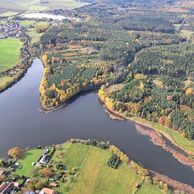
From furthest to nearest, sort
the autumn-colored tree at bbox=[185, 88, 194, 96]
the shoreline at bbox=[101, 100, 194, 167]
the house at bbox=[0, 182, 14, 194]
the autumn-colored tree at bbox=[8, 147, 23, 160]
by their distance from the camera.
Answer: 1. the autumn-colored tree at bbox=[185, 88, 194, 96]
2. the shoreline at bbox=[101, 100, 194, 167]
3. the autumn-colored tree at bbox=[8, 147, 23, 160]
4. the house at bbox=[0, 182, 14, 194]

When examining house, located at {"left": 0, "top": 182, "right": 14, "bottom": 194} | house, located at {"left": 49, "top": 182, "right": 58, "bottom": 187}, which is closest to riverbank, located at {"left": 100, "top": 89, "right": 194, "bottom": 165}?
house, located at {"left": 49, "top": 182, "right": 58, "bottom": 187}

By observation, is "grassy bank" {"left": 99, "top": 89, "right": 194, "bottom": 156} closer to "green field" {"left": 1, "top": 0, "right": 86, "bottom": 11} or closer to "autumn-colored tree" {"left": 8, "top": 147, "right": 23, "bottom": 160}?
"autumn-colored tree" {"left": 8, "top": 147, "right": 23, "bottom": 160}

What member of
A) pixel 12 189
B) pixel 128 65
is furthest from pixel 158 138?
pixel 128 65

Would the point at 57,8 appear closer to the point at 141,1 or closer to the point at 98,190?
the point at 141,1

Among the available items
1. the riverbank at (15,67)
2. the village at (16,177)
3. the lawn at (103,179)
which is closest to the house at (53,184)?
the village at (16,177)

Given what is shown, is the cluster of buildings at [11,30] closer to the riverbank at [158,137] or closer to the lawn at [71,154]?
the riverbank at [158,137]

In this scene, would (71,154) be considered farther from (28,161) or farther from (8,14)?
(8,14)
